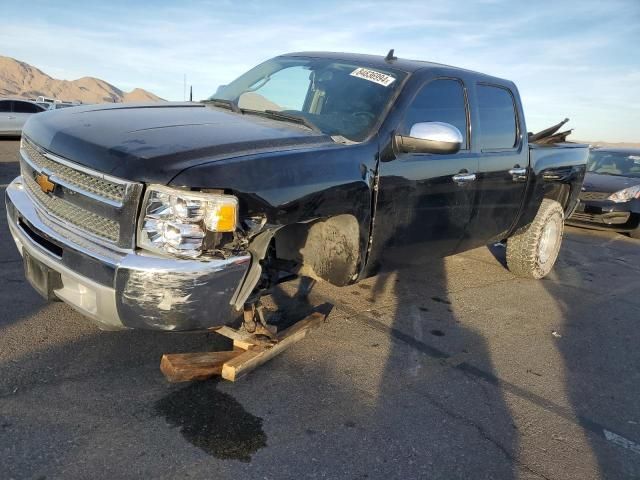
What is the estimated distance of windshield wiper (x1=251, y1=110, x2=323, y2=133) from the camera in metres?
3.21

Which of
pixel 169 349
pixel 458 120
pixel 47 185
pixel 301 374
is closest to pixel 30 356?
pixel 169 349

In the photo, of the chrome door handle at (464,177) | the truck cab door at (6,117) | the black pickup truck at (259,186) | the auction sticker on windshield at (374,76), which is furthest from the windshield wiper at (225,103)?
the truck cab door at (6,117)

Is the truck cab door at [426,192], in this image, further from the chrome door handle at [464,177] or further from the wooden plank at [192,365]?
the wooden plank at [192,365]

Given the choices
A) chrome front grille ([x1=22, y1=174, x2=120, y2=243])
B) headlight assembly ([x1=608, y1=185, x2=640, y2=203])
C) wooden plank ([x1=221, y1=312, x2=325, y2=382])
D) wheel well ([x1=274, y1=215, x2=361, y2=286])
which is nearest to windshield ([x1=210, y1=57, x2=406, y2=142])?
wheel well ([x1=274, y1=215, x2=361, y2=286])

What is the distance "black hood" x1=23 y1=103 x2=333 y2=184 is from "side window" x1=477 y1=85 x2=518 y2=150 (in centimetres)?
191

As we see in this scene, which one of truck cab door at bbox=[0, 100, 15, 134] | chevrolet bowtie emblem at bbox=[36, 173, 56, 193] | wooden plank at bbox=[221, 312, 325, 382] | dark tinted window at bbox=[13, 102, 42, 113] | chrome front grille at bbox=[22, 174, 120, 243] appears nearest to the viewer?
chrome front grille at bbox=[22, 174, 120, 243]

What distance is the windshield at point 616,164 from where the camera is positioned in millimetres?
9844

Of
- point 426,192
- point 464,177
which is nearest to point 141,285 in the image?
point 426,192

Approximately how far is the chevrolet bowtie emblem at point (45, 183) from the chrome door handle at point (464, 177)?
2603 millimetres

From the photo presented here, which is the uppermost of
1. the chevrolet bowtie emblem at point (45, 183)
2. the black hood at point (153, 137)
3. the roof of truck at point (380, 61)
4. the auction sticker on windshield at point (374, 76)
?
the roof of truck at point (380, 61)

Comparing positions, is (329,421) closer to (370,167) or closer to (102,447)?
(102,447)

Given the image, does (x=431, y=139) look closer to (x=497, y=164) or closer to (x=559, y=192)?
(x=497, y=164)

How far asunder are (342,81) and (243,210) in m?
1.71

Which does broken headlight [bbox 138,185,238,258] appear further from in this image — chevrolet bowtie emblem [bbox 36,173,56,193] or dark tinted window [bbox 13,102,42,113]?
dark tinted window [bbox 13,102,42,113]
